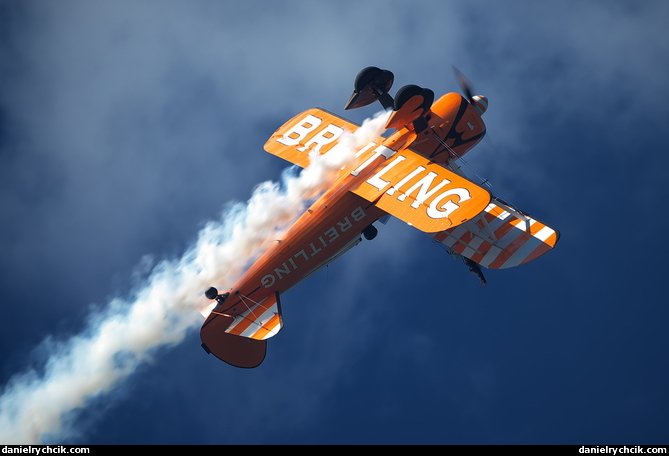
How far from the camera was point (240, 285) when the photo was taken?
25.6 m

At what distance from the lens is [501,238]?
26141 mm

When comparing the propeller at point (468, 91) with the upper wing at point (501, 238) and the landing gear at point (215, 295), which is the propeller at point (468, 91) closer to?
the upper wing at point (501, 238)

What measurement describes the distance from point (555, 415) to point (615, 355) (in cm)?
584

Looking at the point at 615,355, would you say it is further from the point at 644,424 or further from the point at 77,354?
the point at 77,354

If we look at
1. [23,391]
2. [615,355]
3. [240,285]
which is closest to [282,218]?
[240,285]

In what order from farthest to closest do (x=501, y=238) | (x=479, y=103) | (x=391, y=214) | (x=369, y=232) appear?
(x=479, y=103) < (x=369, y=232) < (x=501, y=238) < (x=391, y=214)

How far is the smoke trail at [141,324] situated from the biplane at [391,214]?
841 mm

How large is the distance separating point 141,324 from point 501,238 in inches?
535

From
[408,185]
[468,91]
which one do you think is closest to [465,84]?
[468,91]

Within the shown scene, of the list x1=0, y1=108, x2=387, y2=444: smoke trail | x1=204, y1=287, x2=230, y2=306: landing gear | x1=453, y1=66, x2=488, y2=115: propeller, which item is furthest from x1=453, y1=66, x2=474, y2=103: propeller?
x1=204, y1=287, x2=230, y2=306: landing gear

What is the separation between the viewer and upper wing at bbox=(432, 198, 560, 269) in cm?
2531

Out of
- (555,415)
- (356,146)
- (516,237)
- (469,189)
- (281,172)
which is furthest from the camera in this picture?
(555,415)

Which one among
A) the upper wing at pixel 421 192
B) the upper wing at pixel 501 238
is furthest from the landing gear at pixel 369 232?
the upper wing at pixel 501 238

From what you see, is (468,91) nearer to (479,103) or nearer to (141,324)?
(479,103)
